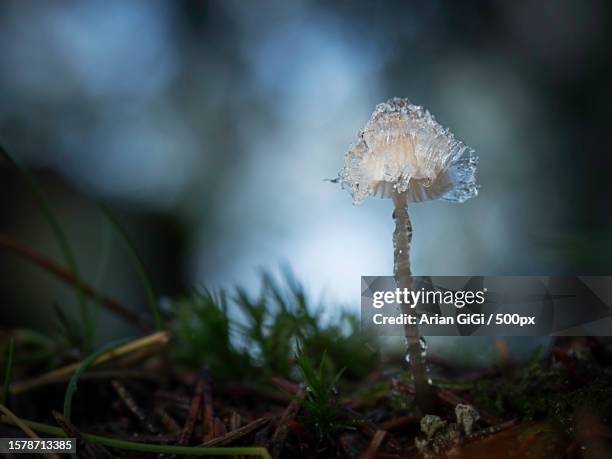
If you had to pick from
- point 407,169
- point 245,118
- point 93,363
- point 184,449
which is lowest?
point 184,449

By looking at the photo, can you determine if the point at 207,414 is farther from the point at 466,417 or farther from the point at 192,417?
the point at 466,417

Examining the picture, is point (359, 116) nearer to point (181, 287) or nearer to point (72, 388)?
point (181, 287)

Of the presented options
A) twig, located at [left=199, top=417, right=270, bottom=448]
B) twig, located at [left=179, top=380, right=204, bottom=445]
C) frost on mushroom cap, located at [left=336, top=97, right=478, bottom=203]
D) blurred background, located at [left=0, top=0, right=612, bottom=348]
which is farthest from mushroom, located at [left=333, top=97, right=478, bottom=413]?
blurred background, located at [left=0, top=0, right=612, bottom=348]

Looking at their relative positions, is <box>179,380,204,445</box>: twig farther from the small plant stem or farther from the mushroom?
the mushroom

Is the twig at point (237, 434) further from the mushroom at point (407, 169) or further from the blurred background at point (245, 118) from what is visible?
the blurred background at point (245, 118)

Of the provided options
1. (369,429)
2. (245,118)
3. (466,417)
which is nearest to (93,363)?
(369,429)

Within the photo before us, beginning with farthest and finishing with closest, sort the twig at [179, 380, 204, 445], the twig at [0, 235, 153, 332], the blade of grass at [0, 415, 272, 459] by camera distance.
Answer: the twig at [0, 235, 153, 332]
the twig at [179, 380, 204, 445]
the blade of grass at [0, 415, 272, 459]
